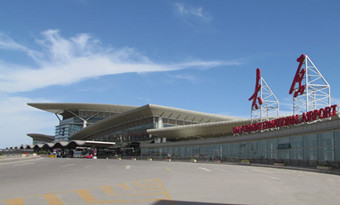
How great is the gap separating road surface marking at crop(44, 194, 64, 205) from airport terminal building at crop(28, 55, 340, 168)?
2992cm

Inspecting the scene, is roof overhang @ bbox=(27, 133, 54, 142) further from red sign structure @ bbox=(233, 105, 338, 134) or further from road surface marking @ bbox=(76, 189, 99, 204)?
road surface marking @ bbox=(76, 189, 99, 204)

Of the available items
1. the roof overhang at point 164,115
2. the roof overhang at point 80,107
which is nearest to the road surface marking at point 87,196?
the roof overhang at point 164,115

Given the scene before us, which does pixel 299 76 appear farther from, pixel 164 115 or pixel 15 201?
pixel 164 115

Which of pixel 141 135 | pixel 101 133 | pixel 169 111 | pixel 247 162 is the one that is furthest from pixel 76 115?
pixel 247 162

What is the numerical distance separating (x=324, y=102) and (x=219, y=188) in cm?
3341

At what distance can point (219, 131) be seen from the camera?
79.2 meters

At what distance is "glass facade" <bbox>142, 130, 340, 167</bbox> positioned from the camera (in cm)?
3634

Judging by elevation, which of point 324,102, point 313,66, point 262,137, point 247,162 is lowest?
point 247,162

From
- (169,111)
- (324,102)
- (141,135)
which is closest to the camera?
(324,102)

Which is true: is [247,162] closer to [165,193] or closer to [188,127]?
[188,127]

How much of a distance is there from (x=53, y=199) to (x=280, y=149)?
39424 mm

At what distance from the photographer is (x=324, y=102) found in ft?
142

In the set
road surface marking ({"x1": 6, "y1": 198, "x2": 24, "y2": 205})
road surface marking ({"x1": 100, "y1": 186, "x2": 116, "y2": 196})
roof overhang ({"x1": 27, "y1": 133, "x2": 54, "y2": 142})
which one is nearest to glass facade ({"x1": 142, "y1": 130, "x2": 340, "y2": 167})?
road surface marking ({"x1": 100, "y1": 186, "x2": 116, "y2": 196})

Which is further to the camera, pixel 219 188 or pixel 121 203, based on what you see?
pixel 219 188
